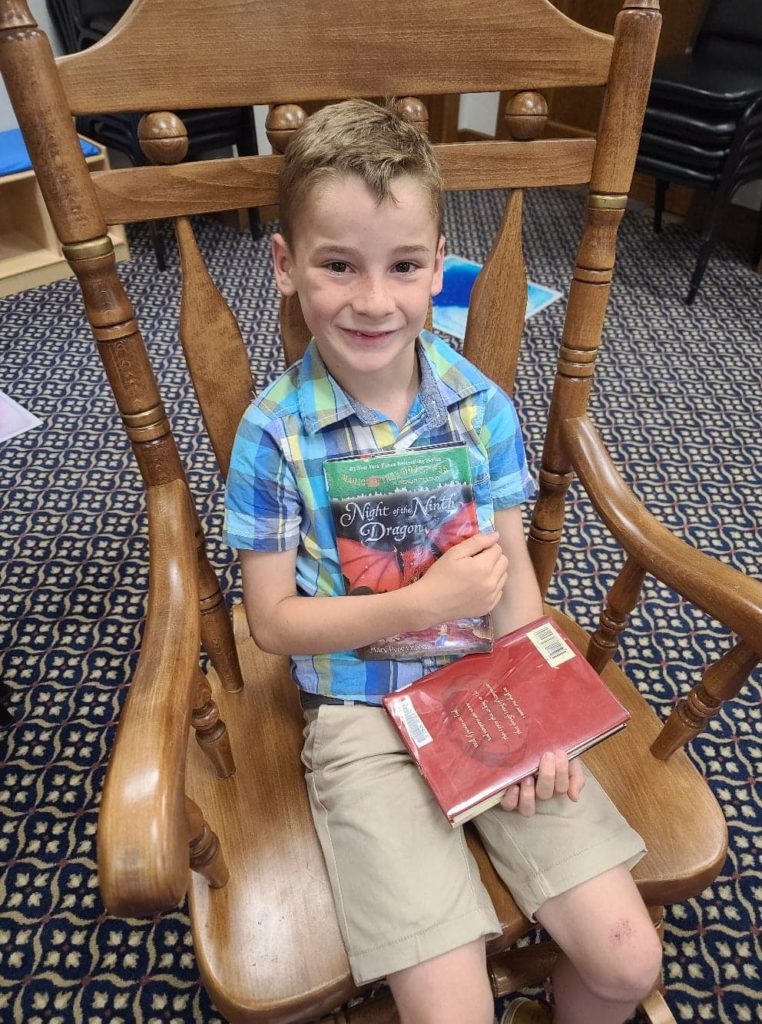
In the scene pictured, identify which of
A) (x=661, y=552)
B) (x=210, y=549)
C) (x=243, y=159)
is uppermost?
(x=243, y=159)

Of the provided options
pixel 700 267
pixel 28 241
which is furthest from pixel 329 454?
pixel 28 241

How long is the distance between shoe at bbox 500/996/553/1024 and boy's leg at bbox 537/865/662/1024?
7.0 inches

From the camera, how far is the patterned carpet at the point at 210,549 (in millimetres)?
999

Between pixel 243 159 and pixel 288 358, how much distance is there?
0.70 feet

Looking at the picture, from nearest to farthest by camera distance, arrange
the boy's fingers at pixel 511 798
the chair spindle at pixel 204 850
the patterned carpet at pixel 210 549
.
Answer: the chair spindle at pixel 204 850 → the boy's fingers at pixel 511 798 → the patterned carpet at pixel 210 549

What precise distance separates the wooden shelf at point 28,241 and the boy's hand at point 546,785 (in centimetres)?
247

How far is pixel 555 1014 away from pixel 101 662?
978 millimetres

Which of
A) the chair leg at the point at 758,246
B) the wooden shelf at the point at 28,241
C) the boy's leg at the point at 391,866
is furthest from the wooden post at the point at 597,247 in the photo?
the chair leg at the point at 758,246

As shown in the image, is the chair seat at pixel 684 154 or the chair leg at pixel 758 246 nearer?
the chair seat at pixel 684 154

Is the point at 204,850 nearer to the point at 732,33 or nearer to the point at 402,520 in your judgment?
the point at 402,520

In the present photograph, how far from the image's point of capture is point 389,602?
2.23ft

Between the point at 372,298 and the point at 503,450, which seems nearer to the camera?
the point at 372,298

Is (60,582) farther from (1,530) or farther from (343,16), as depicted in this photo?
(343,16)

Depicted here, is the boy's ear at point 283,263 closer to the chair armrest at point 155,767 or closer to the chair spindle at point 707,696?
the chair armrest at point 155,767
